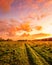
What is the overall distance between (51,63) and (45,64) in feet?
4.15

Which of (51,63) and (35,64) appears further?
(51,63)

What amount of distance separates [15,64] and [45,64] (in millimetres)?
3639

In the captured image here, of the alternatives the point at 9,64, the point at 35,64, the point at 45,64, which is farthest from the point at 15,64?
the point at 45,64

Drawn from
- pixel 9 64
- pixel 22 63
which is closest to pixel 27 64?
pixel 22 63

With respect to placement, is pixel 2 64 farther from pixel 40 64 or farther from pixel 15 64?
pixel 40 64

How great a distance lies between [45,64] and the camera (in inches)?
651

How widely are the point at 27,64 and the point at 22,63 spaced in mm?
757

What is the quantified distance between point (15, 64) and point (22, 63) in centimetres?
95

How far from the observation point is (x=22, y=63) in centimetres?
1698

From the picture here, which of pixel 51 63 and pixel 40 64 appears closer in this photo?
pixel 40 64

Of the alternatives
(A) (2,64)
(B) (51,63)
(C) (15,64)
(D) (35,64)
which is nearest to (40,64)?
(D) (35,64)

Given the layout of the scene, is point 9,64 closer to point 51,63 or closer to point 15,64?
point 15,64

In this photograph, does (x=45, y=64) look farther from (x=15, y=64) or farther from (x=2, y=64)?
(x=2, y=64)

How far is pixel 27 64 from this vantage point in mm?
16547
